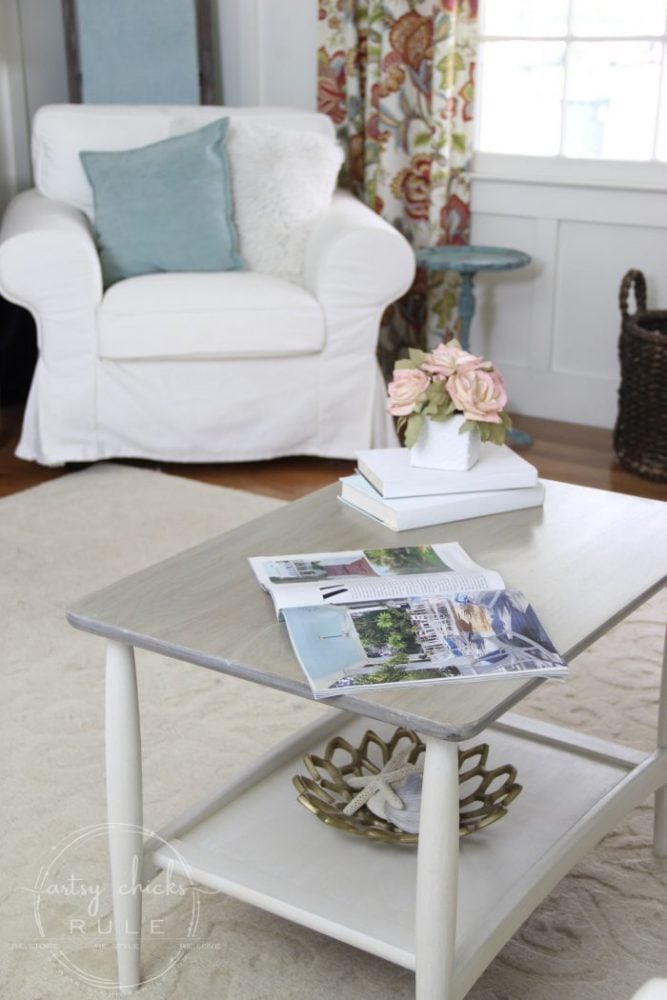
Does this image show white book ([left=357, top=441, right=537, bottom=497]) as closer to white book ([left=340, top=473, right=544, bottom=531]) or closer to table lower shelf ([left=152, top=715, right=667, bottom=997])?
white book ([left=340, top=473, right=544, bottom=531])

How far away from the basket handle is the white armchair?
0.64 metres

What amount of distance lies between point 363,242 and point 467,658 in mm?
2112

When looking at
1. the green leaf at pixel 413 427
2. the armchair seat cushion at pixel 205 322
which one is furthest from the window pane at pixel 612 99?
the green leaf at pixel 413 427

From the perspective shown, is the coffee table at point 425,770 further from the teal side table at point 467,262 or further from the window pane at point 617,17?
the window pane at point 617,17

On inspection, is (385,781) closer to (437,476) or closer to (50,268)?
(437,476)

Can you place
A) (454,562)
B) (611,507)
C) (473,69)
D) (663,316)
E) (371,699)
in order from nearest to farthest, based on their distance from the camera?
(371,699) < (454,562) < (611,507) < (663,316) < (473,69)

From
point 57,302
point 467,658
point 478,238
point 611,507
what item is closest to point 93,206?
point 57,302

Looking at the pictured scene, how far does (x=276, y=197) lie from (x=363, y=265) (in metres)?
0.48

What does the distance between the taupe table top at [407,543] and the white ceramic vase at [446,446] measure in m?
0.10

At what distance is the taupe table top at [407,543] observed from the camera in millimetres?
1264

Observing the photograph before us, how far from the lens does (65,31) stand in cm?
421

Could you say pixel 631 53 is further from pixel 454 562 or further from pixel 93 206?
pixel 454 562

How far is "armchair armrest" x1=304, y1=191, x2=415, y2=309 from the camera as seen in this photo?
10.8 ft

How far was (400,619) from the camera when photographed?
1.41 m
